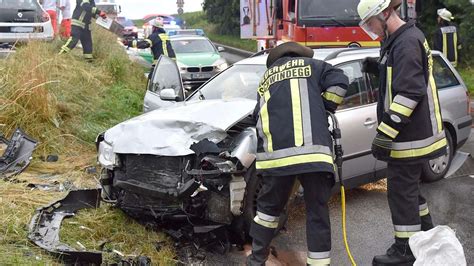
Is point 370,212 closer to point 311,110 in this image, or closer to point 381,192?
point 381,192

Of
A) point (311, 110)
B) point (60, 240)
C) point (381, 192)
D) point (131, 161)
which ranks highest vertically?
point (311, 110)

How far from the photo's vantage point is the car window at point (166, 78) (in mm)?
6310

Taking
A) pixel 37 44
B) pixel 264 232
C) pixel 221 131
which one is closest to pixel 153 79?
pixel 37 44

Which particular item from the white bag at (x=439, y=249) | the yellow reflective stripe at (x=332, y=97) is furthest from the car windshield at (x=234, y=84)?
the white bag at (x=439, y=249)

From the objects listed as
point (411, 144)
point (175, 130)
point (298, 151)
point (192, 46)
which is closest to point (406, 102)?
point (411, 144)

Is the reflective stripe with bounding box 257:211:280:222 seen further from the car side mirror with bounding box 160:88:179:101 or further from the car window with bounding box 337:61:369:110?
the car side mirror with bounding box 160:88:179:101

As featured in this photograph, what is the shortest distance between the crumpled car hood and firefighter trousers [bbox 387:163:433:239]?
1.25m

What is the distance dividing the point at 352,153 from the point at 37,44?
533 cm

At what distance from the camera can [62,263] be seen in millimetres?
3510

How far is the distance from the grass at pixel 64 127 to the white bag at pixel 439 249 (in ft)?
5.76

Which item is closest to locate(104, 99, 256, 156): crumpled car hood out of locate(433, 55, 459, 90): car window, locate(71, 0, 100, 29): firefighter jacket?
locate(433, 55, 459, 90): car window

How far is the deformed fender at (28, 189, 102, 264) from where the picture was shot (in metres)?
3.54

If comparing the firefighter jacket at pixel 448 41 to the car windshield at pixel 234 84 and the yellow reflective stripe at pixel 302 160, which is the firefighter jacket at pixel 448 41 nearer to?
the car windshield at pixel 234 84

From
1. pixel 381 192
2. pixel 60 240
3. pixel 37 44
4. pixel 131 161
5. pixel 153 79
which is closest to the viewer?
pixel 60 240
